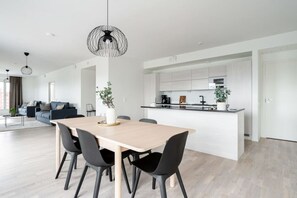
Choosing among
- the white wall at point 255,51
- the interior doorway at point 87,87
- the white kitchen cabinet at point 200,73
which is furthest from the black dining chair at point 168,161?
the interior doorway at point 87,87

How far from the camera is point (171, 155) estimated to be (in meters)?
1.44

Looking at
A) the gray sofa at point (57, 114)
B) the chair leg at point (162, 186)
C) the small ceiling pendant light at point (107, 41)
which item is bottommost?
the chair leg at point (162, 186)

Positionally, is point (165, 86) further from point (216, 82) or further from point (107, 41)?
point (107, 41)

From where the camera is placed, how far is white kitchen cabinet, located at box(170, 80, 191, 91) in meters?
5.19

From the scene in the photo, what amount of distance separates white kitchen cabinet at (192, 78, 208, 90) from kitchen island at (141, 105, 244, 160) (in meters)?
1.75

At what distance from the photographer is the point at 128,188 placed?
1.94 meters

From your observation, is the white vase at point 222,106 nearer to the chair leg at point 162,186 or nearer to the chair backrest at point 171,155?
the chair backrest at point 171,155

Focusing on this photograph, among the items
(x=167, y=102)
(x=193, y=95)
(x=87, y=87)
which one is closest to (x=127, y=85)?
(x=167, y=102)

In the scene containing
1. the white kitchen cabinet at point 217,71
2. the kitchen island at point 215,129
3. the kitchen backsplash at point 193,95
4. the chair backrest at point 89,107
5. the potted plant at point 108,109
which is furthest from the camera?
the chair backrest at point 89,107

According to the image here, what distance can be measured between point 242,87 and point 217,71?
2.68 ft

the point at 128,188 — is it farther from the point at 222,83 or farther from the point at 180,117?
the point at 222,83

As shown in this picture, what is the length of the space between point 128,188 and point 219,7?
2.86 meters

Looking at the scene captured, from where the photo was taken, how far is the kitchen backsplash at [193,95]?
510 cm

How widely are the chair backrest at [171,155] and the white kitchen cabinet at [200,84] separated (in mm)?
3685
